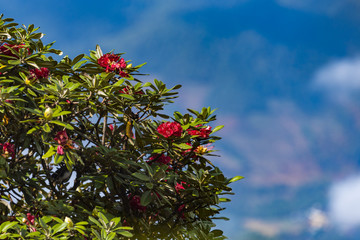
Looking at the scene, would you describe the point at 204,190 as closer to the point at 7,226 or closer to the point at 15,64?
the point at 7,226

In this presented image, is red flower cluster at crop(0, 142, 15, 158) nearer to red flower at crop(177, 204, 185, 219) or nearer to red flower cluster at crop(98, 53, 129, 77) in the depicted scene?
red flower cluster at crop(98, 53, 129, 77)

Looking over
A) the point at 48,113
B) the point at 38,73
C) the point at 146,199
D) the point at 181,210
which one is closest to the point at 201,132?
the point at 181,210

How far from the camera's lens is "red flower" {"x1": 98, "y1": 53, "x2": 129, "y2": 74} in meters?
4.22

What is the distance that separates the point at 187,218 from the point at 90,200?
1.01 m

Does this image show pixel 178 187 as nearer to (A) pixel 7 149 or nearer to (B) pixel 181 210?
(B) pixel 181 210

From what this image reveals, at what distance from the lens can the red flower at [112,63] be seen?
13.8 feet

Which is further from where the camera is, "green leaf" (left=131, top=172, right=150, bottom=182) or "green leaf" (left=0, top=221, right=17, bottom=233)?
"green leaf" (left=131, top=172, right=150, bottom=182)

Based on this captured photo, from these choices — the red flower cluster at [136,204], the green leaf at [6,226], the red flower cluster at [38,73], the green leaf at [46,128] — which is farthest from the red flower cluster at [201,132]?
the green leaf at [6,226]

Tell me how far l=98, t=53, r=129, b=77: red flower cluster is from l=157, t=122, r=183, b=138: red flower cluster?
0.79 meters

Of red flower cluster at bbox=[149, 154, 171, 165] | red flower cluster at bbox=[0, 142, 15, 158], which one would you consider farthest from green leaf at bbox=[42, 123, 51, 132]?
red flower cluster at bbox=[149, 154, 171, 165]

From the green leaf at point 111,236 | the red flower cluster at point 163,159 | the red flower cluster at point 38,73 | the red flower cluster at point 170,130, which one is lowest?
the green leaf at point 111,236

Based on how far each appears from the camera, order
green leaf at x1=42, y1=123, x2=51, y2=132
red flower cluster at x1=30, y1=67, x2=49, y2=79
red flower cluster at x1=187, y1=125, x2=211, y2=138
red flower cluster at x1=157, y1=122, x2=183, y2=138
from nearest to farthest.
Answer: green leaf at x1=42, y1=123, x2=51, y2=132, red flower cluster at x1=157, y1=122, x2=183, y2=138, red flower cluster at x1=30, y1=67, x2=49, y2=79, red flower cluster at x1=187, y1=125, x2=211, y2=138

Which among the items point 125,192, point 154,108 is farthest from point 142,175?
point 154,108

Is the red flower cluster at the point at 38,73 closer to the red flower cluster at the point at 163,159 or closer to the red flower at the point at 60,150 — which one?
the red flower at the point at 60,150
